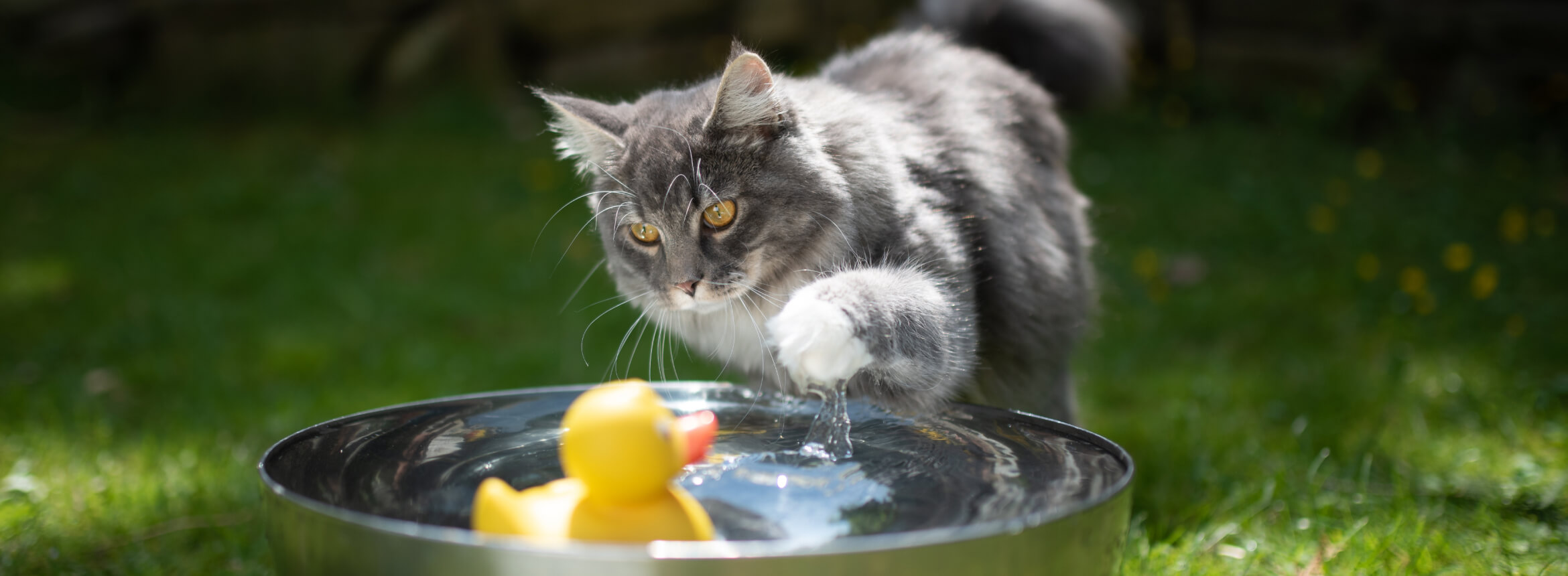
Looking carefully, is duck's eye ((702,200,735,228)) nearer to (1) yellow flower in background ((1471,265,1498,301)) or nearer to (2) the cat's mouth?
(2) the cat's mouth

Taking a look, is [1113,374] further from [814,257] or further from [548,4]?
[548,4]

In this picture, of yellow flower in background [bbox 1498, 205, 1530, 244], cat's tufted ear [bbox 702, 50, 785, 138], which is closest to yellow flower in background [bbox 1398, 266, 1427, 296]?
yellow flower in background [bbox 1498, 205, 1530, 244]

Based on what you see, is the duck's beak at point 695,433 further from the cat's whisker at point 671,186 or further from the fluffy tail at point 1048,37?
the fluffy tail at point 1048,37

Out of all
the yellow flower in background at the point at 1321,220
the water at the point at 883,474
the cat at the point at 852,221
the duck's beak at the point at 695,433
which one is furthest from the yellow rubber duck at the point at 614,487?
the yellow flower in background at the point at 1321,220

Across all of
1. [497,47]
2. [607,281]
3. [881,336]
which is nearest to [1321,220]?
[607,281]

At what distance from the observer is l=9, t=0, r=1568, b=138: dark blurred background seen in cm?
550

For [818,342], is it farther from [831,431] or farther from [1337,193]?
[1337,193]

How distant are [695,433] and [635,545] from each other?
5.9 inches

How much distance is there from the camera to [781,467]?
4.91 ft

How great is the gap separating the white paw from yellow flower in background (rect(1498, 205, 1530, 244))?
3.28 m

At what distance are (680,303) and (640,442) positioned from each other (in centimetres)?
71

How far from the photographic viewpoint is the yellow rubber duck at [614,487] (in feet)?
3.83

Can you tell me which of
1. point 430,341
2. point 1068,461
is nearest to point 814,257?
point 1068,461

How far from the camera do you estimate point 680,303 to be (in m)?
1.85
